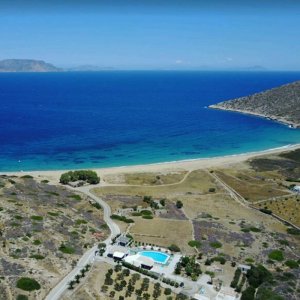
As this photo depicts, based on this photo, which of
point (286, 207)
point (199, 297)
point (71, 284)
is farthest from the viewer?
point (286, 207)

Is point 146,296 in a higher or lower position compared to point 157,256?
higher

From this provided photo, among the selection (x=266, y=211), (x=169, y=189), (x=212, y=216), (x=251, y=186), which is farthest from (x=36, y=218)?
(x=251, y=186)

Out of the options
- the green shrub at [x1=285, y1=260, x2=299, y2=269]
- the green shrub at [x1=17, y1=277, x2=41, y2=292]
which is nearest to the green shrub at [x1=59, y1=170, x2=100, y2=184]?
the green shrub at [x1=285, y1=260, x2=299, y2=269]

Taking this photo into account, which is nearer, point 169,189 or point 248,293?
point 248,293

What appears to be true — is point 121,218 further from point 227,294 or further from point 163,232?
point 227,294

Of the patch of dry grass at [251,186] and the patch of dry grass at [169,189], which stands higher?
the patch of dry grass at [251,186]

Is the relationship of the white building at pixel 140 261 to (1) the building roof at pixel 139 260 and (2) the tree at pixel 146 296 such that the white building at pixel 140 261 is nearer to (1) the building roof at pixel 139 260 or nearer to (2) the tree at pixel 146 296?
(1) the building roof at pixel 139 260

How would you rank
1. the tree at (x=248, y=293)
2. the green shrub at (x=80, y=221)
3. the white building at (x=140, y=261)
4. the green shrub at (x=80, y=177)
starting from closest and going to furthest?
the tree at (x=248, y=293) → the white building at (x=140, y=261) → the green shrub at (x=80, y=221) → the green shrub at (x=80, y=177)

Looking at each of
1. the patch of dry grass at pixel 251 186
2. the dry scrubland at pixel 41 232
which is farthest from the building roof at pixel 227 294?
the patch of dry grass at pixel 251 186
